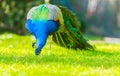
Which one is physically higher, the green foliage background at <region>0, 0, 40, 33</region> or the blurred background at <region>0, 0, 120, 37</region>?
the green foliage background at <region>0, 0, 40, 33</region>

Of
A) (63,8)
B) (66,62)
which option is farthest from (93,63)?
(63,8)

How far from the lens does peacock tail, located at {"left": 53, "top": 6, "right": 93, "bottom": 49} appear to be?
36.1 feet

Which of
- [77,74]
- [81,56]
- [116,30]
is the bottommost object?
[116,30]

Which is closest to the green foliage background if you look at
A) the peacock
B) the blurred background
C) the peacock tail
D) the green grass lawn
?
the blurred background

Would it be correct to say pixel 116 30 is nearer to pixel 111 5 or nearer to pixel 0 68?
pixel 111 5

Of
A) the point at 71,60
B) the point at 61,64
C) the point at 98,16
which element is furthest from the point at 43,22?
the point at 98,16

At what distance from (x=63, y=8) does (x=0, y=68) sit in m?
3.36

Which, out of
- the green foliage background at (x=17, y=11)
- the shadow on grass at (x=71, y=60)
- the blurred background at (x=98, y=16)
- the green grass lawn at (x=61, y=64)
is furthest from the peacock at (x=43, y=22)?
the blurred background at (x=98, y=16)

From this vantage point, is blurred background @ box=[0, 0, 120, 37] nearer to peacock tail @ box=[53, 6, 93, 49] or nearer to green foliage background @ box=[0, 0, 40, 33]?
green foliage background @ box=[0, 0, 40, 33]

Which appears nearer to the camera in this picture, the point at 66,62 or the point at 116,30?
the point at 66,62

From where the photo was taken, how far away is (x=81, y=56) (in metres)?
9.83

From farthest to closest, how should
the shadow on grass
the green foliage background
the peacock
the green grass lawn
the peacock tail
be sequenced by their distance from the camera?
the green foliage background → the peacock tail → the peacock → the shadow on grass → the green grass lawn

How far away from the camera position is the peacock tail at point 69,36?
1102 cm

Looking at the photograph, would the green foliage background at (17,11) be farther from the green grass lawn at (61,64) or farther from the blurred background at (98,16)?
the green grass lawn at (61,64)
